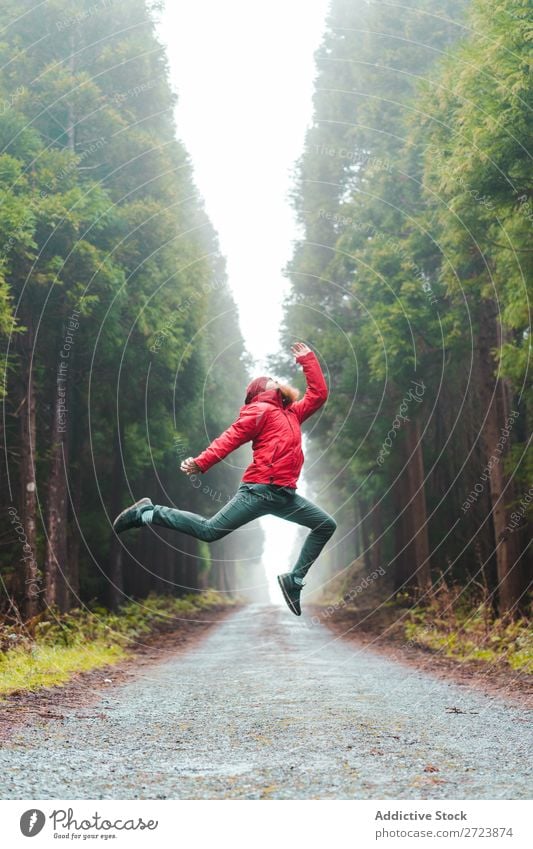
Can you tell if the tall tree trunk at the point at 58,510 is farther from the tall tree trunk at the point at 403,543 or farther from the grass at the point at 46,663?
the tall tree trunk at the point at 403,543

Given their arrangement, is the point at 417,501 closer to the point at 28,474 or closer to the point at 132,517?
the point at 28,474

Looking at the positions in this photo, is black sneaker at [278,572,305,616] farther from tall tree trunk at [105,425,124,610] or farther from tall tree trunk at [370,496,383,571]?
tall tree trunk at [370,496,383,571]

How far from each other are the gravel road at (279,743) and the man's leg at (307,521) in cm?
140

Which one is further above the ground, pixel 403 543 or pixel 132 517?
pixel 132 517

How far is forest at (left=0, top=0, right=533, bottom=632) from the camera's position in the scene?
13820 millimetres

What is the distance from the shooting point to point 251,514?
6973 millimetres

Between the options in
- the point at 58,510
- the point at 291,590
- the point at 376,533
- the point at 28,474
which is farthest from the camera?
the point at 376,533

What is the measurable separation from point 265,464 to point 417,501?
16.0 meters

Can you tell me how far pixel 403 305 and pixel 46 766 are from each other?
47.5ft

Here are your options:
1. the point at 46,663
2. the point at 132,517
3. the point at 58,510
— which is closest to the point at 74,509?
the point at 58,510

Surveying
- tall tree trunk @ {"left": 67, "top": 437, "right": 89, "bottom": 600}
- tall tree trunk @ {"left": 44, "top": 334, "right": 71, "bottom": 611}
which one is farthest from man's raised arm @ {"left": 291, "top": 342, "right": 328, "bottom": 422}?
tall tree trunk @ {"left": 67, "top": 437, "right": 89, "bottom": 600}

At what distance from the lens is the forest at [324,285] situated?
45.3 feet

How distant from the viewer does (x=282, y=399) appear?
7180 mm
